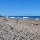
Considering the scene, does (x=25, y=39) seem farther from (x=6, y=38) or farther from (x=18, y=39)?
(x=6, y=38)

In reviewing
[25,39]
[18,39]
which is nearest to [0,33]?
[18,39]

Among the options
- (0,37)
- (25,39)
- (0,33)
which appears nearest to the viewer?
(0,37)

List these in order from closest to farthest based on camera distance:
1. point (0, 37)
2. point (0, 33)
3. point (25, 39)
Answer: point (0, 37), point (0, 33), point (25, 39)

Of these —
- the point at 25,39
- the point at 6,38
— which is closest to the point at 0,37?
the point at 6,38

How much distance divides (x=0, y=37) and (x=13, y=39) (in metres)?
1.01

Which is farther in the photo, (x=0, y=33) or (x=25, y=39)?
(x=25, y=39)

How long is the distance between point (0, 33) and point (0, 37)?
77cm

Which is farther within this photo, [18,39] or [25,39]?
[25,39]

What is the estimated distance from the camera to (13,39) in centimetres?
897

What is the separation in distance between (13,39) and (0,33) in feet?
3.46

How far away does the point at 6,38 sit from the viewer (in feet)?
28.6

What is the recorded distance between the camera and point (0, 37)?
8.45 m

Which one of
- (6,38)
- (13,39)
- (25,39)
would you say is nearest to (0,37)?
(6,38)

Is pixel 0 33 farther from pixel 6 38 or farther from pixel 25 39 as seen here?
pixel 25 39
